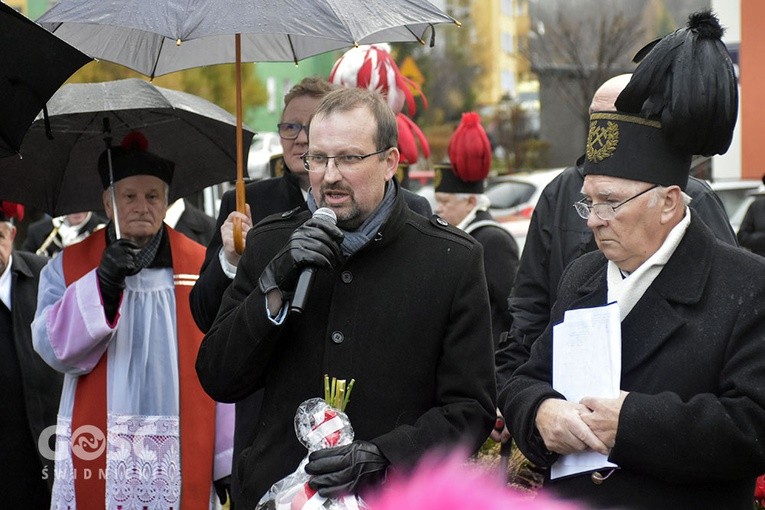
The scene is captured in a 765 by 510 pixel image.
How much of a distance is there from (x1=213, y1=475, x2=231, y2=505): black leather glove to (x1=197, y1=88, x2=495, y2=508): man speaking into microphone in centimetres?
151

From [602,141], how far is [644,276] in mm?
412

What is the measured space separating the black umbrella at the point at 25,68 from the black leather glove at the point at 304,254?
115 centimetres

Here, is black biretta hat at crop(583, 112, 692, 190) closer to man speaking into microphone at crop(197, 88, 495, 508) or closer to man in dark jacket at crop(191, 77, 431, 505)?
man speaking into microphone at crop(197, 88, 495, 508)

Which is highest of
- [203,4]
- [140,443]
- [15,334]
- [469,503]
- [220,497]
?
[203,4]

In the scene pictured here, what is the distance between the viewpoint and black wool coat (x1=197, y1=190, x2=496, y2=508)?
3.55 metres

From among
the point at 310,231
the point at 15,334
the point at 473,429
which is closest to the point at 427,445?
the point at 473,429

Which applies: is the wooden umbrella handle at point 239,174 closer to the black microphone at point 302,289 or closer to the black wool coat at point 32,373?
the black microphone at point 302,289

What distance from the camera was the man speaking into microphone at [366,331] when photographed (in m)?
3.55

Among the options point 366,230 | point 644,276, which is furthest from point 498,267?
point 644,276

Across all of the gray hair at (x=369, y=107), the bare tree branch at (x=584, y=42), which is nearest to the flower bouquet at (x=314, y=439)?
the gray hair at (x=369, y=107)

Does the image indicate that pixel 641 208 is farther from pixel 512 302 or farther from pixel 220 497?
pixel 220 497

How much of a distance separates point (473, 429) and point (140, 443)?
1994 mm

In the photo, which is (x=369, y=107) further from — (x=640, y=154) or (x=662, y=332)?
(x=662, y=332)

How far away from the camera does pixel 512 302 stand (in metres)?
4.69
